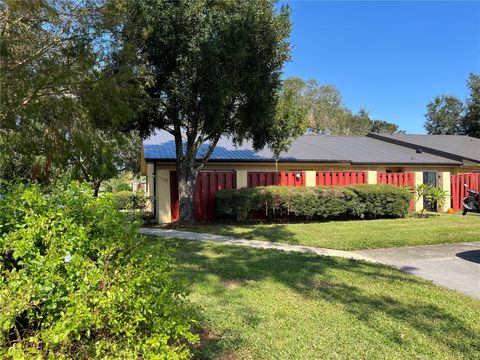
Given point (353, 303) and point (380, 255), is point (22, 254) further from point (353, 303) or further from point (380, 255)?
point (380, 255)

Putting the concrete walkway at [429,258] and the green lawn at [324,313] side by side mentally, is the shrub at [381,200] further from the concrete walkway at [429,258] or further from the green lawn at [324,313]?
the green lawn at [324,313]

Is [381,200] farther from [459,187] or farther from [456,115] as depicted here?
[456,115]

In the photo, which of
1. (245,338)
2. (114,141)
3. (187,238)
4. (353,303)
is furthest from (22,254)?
(187,238)

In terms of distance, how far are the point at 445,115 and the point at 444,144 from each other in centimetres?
2401

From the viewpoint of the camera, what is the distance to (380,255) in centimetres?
815

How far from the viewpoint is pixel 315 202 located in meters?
14.2

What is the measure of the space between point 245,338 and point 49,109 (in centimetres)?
498

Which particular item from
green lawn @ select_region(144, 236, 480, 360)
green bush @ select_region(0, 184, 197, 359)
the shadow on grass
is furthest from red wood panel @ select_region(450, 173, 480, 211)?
green bush @ select_region(0, 184, 197, 359)

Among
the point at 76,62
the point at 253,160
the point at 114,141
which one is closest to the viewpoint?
the point at 76,62

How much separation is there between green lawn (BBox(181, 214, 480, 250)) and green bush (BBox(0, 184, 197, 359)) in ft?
22.6

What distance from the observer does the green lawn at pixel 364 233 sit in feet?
30.7

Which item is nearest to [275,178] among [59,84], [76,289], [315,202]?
[315,202]

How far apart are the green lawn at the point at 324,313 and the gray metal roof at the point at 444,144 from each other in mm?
17908

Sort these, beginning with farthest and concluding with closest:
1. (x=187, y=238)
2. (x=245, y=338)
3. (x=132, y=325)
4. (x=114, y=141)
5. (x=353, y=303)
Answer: (x=187, y=238) < (x=114, y=141) < (x=353, y=303) < (x=245, y=338) < (x=132, y=325)
